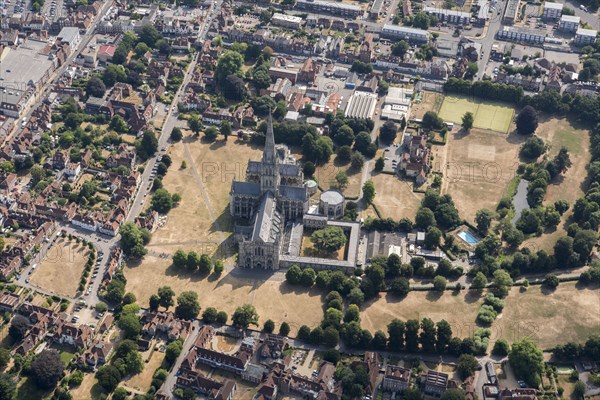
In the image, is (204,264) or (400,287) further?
(204,264)

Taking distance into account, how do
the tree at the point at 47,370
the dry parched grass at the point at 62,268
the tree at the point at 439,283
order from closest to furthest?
1. the tree at the point at 47,370
2. the dry parched grass at the point at 62,268
3. the tree at the point at 439,283

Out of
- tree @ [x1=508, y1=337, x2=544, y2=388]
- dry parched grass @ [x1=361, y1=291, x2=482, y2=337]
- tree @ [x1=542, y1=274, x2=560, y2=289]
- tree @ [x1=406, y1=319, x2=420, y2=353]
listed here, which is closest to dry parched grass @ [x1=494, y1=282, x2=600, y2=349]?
tree @ [x1=542, y1=274, x2=560, y2=289]

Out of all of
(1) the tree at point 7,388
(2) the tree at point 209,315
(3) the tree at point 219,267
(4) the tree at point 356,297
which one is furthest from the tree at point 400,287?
(1) the tree at point 7,388

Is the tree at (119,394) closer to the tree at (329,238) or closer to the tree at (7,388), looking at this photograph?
the tree at (7,388)

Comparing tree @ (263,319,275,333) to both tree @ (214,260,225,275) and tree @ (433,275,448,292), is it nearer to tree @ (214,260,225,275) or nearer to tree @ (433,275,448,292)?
tree @ (214,260,225,275)

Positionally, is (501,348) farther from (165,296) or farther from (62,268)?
(62,268)

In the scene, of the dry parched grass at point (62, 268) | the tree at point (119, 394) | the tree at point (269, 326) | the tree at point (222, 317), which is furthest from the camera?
the dry parched grass at point (62, 268)

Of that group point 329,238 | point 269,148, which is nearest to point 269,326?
point 329,238
